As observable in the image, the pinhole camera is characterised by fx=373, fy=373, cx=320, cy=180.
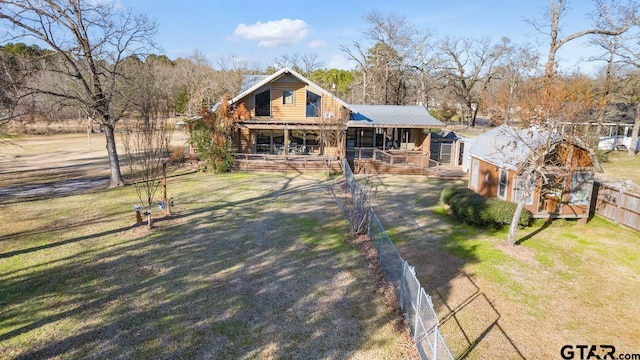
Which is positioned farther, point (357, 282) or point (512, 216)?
point (512, 216)

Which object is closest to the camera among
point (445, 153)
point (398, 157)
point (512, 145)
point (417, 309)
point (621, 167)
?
point (417, 309)

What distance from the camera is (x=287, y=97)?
1026 inches

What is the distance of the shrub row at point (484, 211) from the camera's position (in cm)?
1357

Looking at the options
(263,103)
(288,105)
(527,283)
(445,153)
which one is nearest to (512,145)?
(527,283)

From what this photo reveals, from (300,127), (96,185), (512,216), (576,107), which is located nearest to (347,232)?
(512,216)

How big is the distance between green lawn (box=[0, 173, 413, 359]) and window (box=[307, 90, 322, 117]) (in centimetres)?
1179

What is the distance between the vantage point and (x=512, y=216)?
1349 cm

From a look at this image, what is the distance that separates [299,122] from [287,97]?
6.87 feet

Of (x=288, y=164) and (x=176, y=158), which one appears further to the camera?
(x=176, y=158)

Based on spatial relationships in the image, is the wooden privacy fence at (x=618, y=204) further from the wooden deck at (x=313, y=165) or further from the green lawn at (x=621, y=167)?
the wooden deck at (x=313, y=165)

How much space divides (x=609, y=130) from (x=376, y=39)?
27.0 m

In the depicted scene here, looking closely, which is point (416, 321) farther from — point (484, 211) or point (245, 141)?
point (245, 141)

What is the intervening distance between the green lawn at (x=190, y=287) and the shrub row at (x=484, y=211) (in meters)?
4.80

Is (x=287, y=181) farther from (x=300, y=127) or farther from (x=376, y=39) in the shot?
(x=376, y=39)
